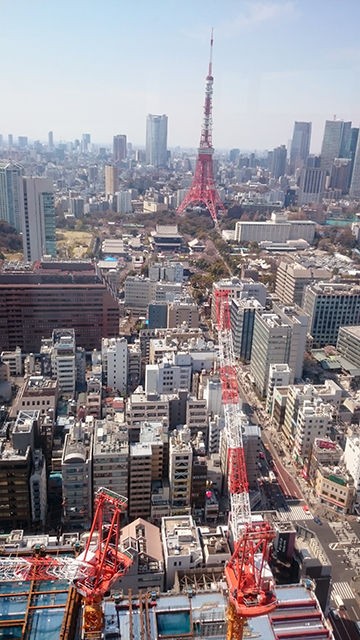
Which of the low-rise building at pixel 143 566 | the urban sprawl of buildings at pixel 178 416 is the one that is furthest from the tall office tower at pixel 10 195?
the low-rise building at pixel 143 566

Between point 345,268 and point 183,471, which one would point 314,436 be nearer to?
point 183,471

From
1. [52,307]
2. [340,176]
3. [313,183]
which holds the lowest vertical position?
[52,307]

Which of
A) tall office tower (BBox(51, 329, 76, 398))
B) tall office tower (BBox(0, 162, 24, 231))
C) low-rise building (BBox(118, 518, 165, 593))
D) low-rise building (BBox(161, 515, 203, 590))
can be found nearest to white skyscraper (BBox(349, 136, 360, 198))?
tall office tower (BBox(0, 162, 24, 231))

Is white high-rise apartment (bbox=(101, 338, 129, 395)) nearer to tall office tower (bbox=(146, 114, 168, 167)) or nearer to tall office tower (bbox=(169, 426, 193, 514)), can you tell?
tall office tower (bbox=(169, 426, 193, 514))

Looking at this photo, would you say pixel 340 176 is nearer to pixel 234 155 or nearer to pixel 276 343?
pixel 234 155

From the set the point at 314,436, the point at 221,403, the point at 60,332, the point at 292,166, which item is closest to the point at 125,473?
the point at 221,403

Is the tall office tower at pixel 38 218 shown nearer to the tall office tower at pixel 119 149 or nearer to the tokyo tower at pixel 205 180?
the tokyo tower at pixel 205 180

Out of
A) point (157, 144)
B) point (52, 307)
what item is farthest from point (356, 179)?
point (52, 307)
